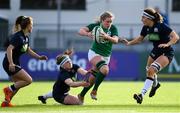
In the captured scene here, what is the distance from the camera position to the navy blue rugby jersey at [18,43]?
15.2m

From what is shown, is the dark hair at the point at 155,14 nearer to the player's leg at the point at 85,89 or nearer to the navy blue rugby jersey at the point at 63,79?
the player's leg at the point at 85,89

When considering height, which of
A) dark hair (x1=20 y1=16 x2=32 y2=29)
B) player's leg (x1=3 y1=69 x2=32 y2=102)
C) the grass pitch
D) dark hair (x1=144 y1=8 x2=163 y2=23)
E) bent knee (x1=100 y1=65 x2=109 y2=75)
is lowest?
the grass pitch

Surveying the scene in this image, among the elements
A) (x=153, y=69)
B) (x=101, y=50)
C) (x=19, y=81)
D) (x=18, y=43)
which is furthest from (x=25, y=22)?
(x=153, y=69)

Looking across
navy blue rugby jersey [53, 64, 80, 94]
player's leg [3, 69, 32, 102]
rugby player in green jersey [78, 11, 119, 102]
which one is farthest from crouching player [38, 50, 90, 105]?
player's leg [3, 69, 32, 102]

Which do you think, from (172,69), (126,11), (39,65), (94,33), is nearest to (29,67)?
(39,65)

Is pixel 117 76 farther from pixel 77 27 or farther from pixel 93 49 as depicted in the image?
pixel 93 49

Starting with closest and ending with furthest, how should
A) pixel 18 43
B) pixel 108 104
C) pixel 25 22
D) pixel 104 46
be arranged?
pixel 18 43
pixel 25 22
pixel 108 104
pixel 104 46

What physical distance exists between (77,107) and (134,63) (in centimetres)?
1352

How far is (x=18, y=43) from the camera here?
1523 cm

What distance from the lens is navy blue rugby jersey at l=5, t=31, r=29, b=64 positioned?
15.2 metres

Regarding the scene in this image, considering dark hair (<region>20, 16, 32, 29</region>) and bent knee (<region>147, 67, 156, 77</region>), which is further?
bent knee (<region>147, 67, 156, 77</region>)

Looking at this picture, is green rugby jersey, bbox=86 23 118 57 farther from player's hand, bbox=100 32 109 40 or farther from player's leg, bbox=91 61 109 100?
player's hand, bbox=100 32 109 40

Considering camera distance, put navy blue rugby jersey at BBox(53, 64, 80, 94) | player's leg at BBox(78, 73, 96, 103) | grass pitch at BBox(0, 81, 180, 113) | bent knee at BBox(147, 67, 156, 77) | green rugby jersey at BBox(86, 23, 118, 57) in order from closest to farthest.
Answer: grass pitch at BBox(0, 81, 180, 113) → navy blue rugby jersey at BBox(53, 64, 80, 94) → bent knee at BBox(147, 67, 156, 77) → player's leg at BBox(78, 73, 96, 103) → green rugby jersey at BBox(86, 23, 118, 57)

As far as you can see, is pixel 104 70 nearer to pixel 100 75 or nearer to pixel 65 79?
pixel 100 75
